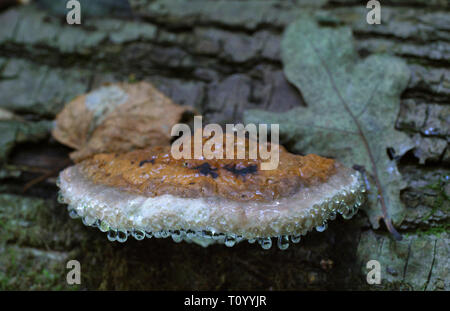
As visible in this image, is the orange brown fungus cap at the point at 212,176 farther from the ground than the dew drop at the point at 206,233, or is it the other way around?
the orange brown fungus cap at the point at 212,176

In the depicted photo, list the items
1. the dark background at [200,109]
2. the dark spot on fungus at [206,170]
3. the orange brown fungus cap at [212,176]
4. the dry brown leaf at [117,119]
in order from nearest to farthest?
1. the orange brown fungus cap at [212,176]
2. the dark spot on fungus at [206,170]
3. the dark background at [200,109]
4. the dry brown leaf at [117,119]

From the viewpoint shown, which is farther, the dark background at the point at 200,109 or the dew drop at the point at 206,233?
the dark background at the point at 200,109

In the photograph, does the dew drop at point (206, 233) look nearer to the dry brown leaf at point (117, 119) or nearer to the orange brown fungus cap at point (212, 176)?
the orange brown fungus cap at point (212, 176)

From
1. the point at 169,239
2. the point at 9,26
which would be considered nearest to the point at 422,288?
the point at 169,239

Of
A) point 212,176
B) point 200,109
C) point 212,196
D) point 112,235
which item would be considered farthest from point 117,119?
point 212,196

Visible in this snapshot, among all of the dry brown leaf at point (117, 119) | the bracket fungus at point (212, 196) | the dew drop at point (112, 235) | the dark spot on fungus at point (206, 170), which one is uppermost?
the dry brown leaf at point (117, 119)

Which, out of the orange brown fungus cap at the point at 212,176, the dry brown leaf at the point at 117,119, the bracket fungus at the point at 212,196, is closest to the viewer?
the bracket fungus at the point at 212,196

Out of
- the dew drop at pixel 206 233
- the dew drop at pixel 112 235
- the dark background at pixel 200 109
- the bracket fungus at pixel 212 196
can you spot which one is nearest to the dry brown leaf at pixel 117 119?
the dark background at pixel 200 109

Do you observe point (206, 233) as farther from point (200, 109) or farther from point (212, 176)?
point (200, 109)
